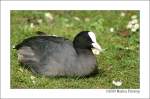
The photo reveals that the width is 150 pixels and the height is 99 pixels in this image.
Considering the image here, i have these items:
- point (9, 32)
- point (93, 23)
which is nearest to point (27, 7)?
point (9, 32)

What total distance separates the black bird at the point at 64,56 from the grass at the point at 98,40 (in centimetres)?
14

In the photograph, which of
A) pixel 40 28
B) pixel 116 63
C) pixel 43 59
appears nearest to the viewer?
pixel 43 59

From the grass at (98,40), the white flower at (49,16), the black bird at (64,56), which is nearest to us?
the black bird at (64,56)

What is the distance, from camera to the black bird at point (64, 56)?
479 inches

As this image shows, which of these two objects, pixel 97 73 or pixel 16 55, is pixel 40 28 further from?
pixel 97 73

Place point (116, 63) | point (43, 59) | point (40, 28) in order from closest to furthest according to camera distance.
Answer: point (43, 59)
point (116, 63)
point (40, 28)

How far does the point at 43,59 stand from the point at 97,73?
3.17ft

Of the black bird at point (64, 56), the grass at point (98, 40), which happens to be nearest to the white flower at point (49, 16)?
the grass at point (98, 40)

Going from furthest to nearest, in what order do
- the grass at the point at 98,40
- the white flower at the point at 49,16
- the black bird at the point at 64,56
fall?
the white flower at the point at 49,16 → the grass at the point at 98,40 → the black bird at the point at 64,56

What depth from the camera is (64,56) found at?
12203 mm

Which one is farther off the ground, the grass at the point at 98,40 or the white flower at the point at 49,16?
the white flower at the point at 49,16

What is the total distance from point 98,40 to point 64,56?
2.27m

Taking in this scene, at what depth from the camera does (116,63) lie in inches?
518

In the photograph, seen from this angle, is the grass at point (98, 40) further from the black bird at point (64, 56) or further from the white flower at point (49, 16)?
the black bird at point (64, 56)
